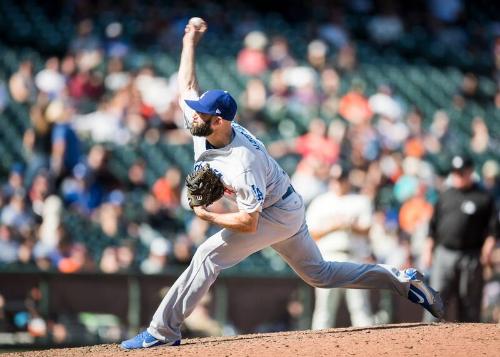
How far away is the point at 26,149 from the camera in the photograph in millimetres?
13914

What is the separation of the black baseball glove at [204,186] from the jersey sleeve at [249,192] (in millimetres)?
137

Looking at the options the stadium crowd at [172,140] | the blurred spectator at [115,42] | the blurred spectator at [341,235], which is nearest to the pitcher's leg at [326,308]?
the blurred spectator at [341,235]

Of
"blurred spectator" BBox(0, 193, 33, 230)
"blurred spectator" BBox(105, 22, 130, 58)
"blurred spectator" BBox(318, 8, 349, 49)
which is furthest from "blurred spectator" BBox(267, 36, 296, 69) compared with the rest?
"blurred spectator" BBox(0, 193, 33, 230)

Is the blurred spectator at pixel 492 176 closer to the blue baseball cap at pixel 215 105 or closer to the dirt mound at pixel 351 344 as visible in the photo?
the dirt mound at pixel 351 344

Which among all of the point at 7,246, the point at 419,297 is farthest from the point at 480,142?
the point at 419,297

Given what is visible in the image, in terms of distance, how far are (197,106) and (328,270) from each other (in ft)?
4.94

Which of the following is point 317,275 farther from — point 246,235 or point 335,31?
point 335,31

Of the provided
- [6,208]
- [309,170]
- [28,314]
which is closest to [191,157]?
[309,170]

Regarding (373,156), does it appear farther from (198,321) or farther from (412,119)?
(198,321)

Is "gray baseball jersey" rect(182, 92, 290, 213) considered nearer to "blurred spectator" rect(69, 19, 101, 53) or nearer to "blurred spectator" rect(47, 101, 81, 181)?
"blurred spectator" rect(47, 101, 81, 181)

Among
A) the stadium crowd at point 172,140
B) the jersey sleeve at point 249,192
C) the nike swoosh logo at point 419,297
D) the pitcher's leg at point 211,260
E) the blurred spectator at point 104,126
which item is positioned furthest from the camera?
the blurred spectator at point 104,126

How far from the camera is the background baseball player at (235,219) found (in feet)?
22.4

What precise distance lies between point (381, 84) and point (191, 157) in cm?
338

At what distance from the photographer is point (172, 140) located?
14.3 meters
